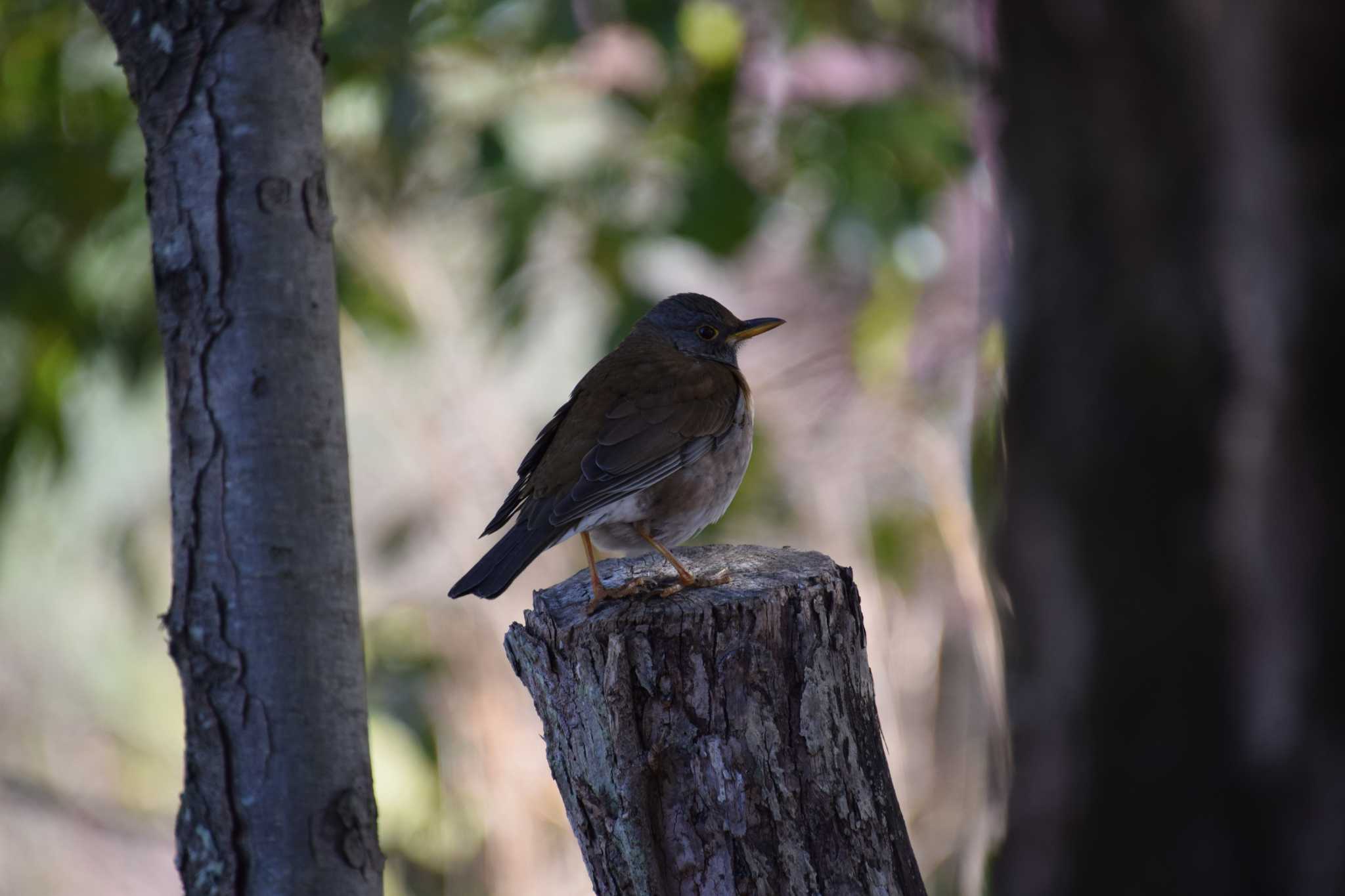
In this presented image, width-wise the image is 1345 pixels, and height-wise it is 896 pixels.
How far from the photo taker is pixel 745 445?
4055 mm

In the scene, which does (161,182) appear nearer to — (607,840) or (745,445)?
(607,840)

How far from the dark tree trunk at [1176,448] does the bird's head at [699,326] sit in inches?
125

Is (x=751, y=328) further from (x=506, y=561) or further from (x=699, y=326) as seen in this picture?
(x=506, y=561)

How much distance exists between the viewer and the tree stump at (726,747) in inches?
97.7

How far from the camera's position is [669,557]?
3209mm

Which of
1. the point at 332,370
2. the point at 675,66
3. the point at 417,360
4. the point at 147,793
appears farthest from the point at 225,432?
the point at 147,793

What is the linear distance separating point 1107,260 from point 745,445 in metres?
2.75

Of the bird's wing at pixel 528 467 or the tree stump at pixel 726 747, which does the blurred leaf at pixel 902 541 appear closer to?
the bird's wing at pixel 528 467

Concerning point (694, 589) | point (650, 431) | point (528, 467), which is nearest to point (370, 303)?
point (528, 467)

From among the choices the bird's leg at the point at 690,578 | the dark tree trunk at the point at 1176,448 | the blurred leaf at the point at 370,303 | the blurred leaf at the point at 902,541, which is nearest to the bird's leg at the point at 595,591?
the bird's leg at the point at 690,578

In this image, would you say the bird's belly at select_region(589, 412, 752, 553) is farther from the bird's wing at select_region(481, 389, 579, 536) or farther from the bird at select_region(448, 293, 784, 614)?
the bird's wing at select_region(481, 389, 579, 536)

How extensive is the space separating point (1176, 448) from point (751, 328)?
323cm

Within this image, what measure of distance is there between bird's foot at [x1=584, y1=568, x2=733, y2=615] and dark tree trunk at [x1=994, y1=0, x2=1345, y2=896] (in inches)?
59.0

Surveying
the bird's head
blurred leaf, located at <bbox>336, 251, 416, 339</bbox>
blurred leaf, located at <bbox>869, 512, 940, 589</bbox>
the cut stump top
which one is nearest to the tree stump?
the cut stump top
